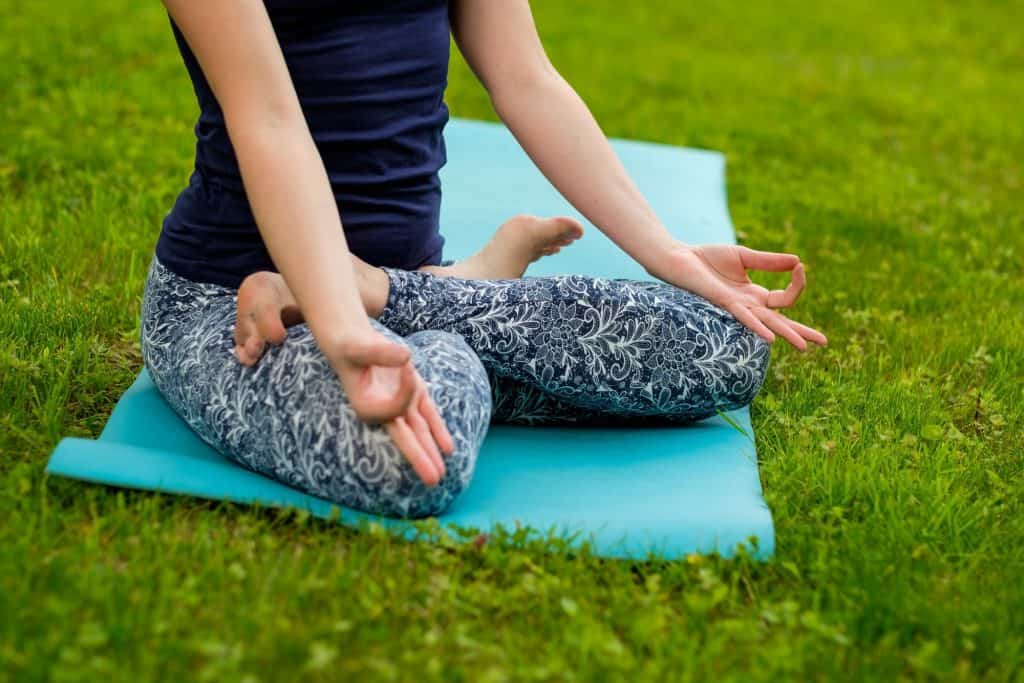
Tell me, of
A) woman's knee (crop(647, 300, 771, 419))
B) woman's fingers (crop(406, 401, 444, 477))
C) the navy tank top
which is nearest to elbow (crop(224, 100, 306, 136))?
the navy tank top

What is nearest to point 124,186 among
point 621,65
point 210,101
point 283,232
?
point 210,101

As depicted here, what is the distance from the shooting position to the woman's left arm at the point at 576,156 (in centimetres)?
227

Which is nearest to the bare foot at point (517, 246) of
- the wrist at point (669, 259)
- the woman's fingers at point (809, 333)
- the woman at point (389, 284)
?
the woman at point (389, 284)

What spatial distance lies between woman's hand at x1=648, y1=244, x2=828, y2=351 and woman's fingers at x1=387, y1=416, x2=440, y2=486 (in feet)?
2.22

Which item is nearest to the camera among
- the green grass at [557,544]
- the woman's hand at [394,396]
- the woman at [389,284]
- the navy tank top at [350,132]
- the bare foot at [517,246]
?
the green grass at [557,544]

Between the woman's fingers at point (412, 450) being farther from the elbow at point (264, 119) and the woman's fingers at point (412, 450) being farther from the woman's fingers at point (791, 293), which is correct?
the woman's fingers at point (791, 293)

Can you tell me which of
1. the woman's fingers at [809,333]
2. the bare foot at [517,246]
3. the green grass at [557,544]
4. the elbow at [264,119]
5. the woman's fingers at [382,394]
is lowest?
the green grass at [557,544]

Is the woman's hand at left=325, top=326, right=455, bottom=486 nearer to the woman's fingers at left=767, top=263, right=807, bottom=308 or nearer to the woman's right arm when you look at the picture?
the woman's right arm

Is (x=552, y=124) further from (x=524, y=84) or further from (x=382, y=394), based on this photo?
(x=382, y=394)

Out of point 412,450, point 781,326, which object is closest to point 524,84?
point 781,326

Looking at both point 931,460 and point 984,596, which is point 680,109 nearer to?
point 931,460

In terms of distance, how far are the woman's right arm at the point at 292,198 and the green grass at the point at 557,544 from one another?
226mm

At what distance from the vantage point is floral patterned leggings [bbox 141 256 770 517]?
6.38ft

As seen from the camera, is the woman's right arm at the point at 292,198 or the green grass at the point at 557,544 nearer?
the green grass at the point at 557,544
